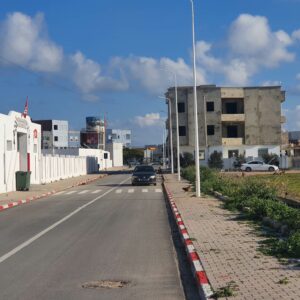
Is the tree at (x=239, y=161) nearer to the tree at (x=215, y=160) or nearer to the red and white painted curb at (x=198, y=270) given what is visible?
the tree at (x=215, y=160)

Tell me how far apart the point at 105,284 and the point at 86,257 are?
252 cm

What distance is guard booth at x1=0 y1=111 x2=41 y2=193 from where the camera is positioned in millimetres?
34750

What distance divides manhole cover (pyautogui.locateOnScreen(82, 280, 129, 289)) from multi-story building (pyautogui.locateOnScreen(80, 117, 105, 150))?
126m

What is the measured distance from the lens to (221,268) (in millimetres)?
8977

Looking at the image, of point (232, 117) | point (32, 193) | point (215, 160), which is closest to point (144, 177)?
point (32, 193)

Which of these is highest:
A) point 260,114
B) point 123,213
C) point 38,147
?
point 260,114

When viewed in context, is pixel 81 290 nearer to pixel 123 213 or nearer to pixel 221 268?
pixel 221 268

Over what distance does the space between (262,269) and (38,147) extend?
39.9m

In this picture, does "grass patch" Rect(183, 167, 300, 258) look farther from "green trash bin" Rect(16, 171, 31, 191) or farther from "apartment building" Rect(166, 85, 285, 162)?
"apartment building" Rect(166, 85, 285, 162)

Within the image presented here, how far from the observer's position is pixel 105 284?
8547mm

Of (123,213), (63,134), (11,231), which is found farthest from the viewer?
(63,134)

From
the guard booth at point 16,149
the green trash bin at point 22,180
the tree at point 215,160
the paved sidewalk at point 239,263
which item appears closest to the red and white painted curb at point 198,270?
the paved sidewalk at point 239,263

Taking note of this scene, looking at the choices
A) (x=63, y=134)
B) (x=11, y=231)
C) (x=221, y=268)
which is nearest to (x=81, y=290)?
(x=221, y=268)

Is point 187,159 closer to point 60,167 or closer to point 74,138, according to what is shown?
point 60,167
